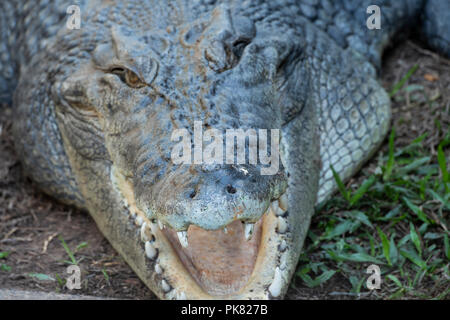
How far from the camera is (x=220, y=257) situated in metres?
2.61

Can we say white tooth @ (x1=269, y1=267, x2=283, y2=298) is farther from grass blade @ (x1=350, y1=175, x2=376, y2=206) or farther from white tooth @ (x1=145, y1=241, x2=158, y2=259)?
grass blade @ (x1=350, y1=175, x2=376, y2=206)

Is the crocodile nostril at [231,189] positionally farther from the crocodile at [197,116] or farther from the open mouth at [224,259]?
the open mouth at [224,259]

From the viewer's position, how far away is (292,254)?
8.63 ft

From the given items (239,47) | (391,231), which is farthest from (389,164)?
(239,47)

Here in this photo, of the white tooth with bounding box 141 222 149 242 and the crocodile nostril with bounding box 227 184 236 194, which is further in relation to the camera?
the white tooth with bounding box 141 222 149 242

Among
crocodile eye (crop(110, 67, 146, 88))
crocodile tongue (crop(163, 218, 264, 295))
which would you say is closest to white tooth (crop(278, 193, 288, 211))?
crocodile tongue (crop(163, 218, 264, 295))

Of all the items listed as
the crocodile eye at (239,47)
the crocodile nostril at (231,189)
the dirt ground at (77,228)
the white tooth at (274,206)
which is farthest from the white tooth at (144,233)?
the crocodile eye at (239,47)

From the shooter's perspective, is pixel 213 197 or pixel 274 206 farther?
pixel 274 206

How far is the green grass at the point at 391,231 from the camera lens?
9.09 feet

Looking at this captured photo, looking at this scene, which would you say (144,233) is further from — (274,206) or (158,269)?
(274,206)

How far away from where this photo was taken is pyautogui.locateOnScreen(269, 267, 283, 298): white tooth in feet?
8.13

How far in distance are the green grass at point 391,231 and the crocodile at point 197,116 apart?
5.4 inches

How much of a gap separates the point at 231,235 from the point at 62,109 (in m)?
1.08

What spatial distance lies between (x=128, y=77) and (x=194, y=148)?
617mm
